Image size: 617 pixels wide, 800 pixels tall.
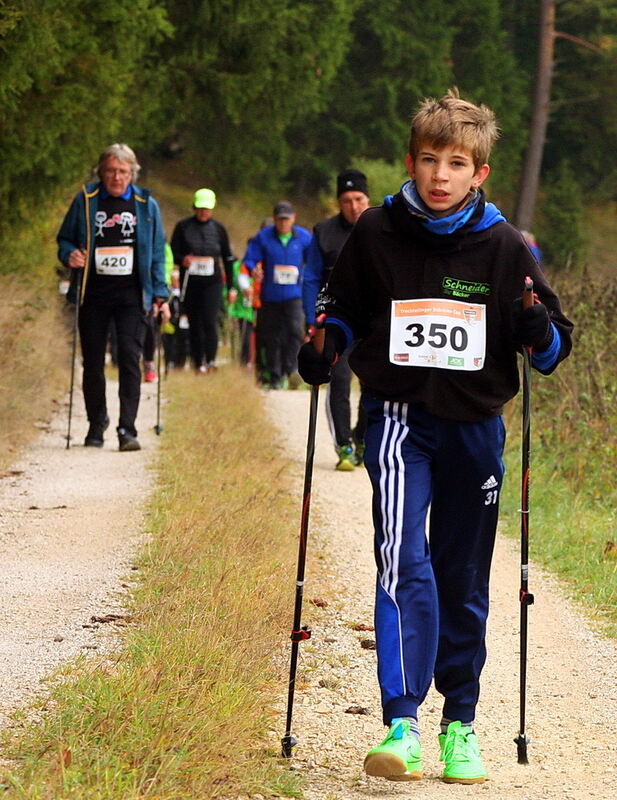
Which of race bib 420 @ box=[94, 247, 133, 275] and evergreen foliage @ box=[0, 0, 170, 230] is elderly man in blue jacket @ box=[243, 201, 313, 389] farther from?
race bib 420 @ box=[94, 247, 133, 275]

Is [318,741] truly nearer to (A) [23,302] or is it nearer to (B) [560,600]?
(B) [560,600]

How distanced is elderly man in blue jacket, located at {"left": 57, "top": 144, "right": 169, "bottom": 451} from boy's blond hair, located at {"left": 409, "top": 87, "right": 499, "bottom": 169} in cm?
663

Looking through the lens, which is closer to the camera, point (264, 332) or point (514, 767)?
point (514, 767)

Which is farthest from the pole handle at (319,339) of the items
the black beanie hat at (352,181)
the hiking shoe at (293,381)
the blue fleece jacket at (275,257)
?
the hiking shoe at (293,381)

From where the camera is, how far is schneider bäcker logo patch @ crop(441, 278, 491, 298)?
14.9ft

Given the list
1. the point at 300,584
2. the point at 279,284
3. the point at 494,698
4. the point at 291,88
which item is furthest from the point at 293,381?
the point at 300,584

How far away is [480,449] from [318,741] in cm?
110

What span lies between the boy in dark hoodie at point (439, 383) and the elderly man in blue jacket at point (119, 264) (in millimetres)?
6643

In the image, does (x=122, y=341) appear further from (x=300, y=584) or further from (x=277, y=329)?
(x=300, y=584)

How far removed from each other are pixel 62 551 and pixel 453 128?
3767 millimetres

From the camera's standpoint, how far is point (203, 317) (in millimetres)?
17203

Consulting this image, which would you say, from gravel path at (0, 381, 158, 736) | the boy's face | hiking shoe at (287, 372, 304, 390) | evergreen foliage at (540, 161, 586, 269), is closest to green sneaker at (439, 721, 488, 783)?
gravel path at (0, 381, 158, 736)

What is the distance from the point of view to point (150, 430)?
1261 centimetres

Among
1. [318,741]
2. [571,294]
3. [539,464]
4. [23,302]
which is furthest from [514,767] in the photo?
[23,302]
